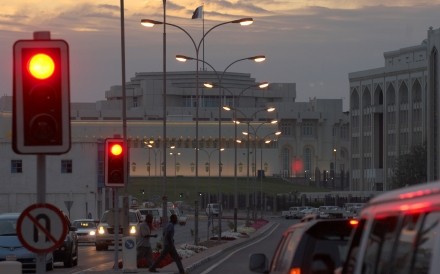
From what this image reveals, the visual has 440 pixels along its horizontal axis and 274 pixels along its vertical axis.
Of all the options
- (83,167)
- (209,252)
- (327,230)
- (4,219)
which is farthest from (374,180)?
(327,230)

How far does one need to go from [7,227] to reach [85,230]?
32122 millimetres

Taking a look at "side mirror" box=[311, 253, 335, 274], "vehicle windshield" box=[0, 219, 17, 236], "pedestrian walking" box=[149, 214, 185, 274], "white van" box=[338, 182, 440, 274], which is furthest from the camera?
"vehicle windshield" box=[0, 219, 17, 236]

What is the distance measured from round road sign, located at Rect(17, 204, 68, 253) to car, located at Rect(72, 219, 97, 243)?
53.7 m

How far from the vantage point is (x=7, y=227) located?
3294 cm

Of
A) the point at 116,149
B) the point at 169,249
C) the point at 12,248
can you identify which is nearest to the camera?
the point at 116,149

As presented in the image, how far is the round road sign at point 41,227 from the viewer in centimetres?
1108

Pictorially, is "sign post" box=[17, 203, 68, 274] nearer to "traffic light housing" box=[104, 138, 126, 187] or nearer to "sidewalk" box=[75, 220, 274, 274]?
"traffic light housing" box=[104, 138, 126, 187]

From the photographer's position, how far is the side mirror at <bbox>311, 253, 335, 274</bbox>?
36.3ft

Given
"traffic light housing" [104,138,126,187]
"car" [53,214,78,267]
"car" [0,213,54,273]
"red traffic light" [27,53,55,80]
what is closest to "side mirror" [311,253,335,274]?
"red traffic light" [27,53,55,80]

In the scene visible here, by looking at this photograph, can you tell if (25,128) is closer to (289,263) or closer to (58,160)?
(289,263)

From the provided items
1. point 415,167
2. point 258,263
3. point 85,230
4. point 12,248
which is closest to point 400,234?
point 258,263

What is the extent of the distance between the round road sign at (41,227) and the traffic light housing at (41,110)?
2.55 ft

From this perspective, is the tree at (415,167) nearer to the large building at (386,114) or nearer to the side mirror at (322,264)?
the large building at (386,114)

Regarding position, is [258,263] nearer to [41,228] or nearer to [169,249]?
[41,228]
